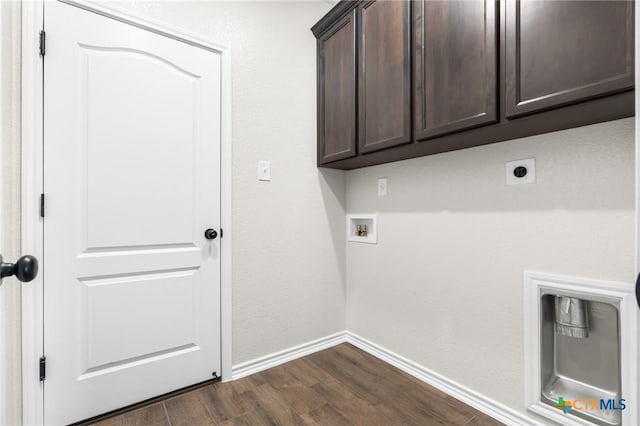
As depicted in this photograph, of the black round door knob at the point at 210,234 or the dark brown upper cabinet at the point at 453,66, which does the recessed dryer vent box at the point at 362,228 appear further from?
the black round door knob at the point at 210,234

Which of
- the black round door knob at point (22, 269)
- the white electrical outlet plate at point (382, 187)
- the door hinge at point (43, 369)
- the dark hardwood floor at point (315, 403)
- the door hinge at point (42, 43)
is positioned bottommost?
the dark hardwood floor at point (315, 403)

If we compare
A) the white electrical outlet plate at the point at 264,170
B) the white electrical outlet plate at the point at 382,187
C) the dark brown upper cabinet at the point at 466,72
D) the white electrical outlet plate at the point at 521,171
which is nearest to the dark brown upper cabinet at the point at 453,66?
the dark brown upper cabinet at the point at 466,72

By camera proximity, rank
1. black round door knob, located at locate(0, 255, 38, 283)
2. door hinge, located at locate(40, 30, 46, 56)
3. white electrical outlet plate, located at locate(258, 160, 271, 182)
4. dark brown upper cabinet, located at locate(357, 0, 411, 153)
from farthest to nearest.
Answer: white electrical outlet plate, located at locate(258, 160, 271, 182)
dark brown upper cabinet, located at locate(357, 0, 411, 153)
door hinge, located at locate(40, 30, 46, 56)
black round door knob, located at locate(0, 255, 38, 283)

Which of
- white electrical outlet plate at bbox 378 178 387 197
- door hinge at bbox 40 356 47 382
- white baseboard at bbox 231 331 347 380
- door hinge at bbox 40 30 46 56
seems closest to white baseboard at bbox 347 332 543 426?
white baseboard at bbox 231 331 347 380

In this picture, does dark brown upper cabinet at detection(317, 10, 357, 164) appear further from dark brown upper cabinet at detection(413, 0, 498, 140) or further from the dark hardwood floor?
the dark hardwood floor

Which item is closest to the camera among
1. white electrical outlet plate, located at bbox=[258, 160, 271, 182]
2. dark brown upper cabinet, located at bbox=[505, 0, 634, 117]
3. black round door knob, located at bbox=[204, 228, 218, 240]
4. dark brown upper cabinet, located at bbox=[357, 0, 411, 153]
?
dark brown upper cabinet, located at bbox=[505, 0, 634, 117]

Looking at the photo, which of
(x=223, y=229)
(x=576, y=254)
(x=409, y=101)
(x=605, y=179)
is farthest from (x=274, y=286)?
(x=605, y=179)

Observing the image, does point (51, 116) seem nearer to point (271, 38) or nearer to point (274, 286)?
point (271, 38)

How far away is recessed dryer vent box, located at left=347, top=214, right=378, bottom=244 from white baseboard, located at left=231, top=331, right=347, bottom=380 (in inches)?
30.3

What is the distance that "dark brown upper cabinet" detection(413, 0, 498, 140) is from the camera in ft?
3.94

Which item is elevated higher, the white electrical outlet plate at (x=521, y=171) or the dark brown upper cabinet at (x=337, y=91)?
the dark brown upper cabinet at (x=337, y=91)

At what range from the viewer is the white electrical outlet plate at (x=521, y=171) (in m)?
1.35

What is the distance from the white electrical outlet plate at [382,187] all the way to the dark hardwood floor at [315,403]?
3.75 ft

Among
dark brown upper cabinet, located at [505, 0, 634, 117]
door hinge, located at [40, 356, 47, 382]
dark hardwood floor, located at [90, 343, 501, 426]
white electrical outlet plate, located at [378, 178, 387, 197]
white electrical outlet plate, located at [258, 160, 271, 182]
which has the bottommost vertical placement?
dark hardwood floor, located at [90, 343, 501, 426]
